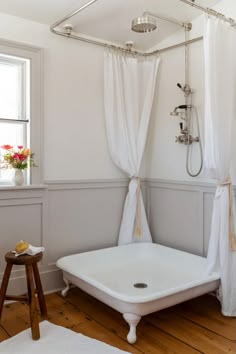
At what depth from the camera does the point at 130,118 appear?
345 cm

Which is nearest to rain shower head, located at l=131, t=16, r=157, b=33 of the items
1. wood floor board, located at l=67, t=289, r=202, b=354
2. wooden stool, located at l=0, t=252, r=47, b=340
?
wooden stool, located at l=0, t=252, r=47, b=340

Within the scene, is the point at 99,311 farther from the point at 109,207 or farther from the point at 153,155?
the point at 153,155

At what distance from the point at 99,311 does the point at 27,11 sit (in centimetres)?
254

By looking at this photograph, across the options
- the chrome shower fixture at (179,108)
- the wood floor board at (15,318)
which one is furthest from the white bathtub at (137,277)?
the chrome shower fixture at (179,108)

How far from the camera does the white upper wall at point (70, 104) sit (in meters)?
3.05

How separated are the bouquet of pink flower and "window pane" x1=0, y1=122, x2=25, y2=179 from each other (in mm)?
94

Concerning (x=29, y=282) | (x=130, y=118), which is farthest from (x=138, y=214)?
(x=29, y=282)

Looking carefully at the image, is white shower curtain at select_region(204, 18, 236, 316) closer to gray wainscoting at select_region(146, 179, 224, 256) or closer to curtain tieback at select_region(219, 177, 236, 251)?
curtain tieback at select_region(219, 177, 236, 251)

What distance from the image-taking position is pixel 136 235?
353 centimetres

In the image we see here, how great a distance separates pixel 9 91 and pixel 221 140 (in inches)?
73.7

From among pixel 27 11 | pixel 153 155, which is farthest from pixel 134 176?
pixel 27 11

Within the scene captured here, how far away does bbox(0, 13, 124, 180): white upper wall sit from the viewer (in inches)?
120

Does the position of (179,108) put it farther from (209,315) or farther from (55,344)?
(55,344)

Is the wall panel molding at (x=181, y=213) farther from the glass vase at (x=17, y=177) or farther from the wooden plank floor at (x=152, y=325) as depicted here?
the glass vase at (x=17, y=177)
